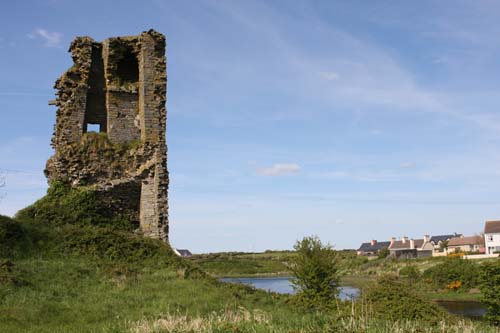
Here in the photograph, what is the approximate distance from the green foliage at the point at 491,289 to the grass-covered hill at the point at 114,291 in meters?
14.9

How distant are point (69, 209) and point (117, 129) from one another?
3848 millimetres

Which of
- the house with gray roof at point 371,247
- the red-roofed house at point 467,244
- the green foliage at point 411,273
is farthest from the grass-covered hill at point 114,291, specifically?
the house with gray roof at point 371,247

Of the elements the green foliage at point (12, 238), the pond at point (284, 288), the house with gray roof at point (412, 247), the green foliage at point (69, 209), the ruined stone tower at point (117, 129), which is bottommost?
the pond at point (284, 288)

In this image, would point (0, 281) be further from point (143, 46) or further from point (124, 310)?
point (143, 46)

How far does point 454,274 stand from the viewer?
152ft

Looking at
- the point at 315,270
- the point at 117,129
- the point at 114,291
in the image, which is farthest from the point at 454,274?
the point at 114,291

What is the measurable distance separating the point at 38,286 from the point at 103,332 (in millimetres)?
4321

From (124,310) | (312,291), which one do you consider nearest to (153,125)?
(312,291)

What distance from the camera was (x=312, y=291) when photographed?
62.6 feet

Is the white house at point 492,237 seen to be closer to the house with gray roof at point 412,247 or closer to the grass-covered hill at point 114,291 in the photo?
the house with gray roof at point 412,247

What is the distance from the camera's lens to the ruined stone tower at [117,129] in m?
18.4

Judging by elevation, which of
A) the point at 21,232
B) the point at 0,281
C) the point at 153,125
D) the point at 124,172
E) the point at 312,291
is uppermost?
the point at 153,125

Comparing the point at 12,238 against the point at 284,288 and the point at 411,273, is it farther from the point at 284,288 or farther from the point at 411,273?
the point at 411,273

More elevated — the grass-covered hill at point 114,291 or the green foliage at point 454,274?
the grass-covered hill at point 114,291
